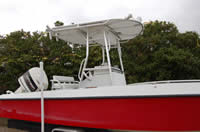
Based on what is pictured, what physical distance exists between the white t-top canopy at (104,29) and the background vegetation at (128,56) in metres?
3.30

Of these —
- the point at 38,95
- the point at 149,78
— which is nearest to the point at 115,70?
the point at 38,95

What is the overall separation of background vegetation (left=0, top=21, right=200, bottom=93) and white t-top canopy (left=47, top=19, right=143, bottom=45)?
330cm

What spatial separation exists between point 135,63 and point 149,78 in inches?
36.7

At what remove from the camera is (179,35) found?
27.9 feet

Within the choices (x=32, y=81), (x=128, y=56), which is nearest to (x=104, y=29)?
(x=32, y=81)

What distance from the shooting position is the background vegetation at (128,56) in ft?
24.5

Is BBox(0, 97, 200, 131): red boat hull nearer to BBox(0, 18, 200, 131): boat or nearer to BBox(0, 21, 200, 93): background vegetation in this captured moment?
BBox(0, 18, 200, 131): boat

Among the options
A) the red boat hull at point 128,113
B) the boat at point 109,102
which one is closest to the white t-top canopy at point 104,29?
the boat at point 109,102

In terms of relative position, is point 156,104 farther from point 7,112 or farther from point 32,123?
point 7,112

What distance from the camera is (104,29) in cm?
341

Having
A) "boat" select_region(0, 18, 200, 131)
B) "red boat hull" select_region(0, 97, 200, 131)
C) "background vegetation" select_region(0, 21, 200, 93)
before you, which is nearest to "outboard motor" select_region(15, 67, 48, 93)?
"boat" select_region(0, 18, 200, 131)

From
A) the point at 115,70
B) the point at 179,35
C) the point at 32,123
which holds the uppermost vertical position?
the point at 179,35

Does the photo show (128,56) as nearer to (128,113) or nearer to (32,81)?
(32,81)

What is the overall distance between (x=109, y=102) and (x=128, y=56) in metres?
5.98
